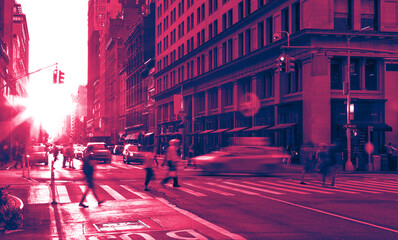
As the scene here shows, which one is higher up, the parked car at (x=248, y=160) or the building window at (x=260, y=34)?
the building window at (x=260, y=34)

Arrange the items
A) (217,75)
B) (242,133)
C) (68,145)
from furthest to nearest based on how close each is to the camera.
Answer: (217,75) → (242,133) → (68,145)

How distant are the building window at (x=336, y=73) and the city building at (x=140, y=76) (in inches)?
1927

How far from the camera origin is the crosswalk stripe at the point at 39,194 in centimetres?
1591

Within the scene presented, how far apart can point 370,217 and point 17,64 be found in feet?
279

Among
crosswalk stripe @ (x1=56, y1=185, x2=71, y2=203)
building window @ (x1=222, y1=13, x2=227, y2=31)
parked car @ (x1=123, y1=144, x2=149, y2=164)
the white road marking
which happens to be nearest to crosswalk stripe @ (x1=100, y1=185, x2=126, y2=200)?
crosswalk stripe @ (x1=56, y1=185, x2=71, y2=203)

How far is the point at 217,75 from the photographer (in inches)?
2189

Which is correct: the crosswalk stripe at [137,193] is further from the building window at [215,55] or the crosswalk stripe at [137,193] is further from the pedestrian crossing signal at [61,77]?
the building window at [215,55]

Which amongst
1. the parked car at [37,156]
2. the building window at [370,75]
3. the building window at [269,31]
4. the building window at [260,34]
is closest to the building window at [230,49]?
the building window at [260,34]

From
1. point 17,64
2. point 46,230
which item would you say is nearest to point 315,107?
point 46,230

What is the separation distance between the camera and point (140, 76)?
310 feet

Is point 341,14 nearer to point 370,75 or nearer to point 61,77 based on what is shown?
point 370,75

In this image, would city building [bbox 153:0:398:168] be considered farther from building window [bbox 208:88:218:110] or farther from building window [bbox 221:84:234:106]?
building window [bbox 221:84:234:106]

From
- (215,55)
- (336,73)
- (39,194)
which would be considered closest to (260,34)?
(336,73)

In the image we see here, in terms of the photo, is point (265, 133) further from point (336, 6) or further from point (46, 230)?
point (46, 230)
